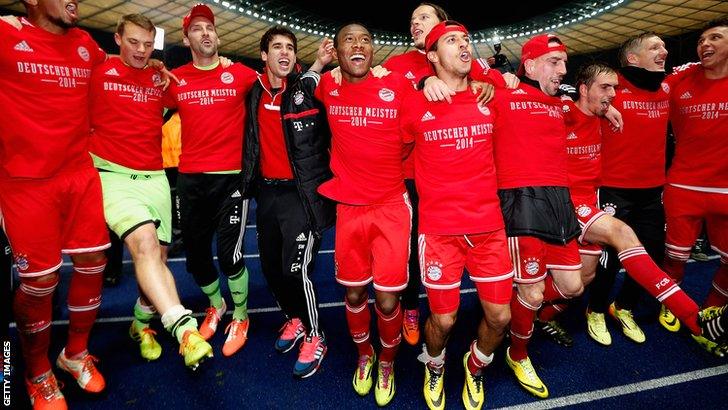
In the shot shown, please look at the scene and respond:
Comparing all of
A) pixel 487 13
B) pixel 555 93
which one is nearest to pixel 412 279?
pixel 555 93

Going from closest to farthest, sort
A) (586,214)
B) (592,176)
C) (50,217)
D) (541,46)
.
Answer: (50,217) → (541,46) → (586,214) → (592,176)

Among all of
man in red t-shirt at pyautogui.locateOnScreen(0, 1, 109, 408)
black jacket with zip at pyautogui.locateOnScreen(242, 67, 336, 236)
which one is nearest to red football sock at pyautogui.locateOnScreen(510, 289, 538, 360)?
black jacket with zip at pyautogui.locateOnScreen(242, 67, 336, 236)

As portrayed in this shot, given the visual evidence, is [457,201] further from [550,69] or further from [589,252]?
[589,252]

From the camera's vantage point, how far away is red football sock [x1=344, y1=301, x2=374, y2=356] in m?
2.73

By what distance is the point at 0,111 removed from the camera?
237cm

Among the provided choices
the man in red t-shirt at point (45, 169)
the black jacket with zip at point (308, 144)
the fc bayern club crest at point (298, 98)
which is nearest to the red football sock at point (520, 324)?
the black jacket with zip at point (308, 144)

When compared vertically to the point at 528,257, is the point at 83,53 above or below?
above

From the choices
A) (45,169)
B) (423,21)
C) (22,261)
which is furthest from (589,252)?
(22,261)

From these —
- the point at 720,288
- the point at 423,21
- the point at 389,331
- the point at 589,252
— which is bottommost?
the point at 720,288

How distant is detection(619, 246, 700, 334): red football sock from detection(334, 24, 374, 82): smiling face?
2.33m

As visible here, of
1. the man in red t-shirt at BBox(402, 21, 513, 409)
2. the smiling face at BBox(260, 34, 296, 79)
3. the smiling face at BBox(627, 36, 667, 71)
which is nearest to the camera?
the man in red t-shirt at BBox(402, 21, 513, 409)

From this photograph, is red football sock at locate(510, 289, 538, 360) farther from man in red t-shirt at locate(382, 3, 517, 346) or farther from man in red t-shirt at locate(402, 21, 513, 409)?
man in red t-shirt at locate(382, 3, 517, 346)

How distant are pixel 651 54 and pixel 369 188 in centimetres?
282

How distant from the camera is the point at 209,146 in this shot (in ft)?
10.4
